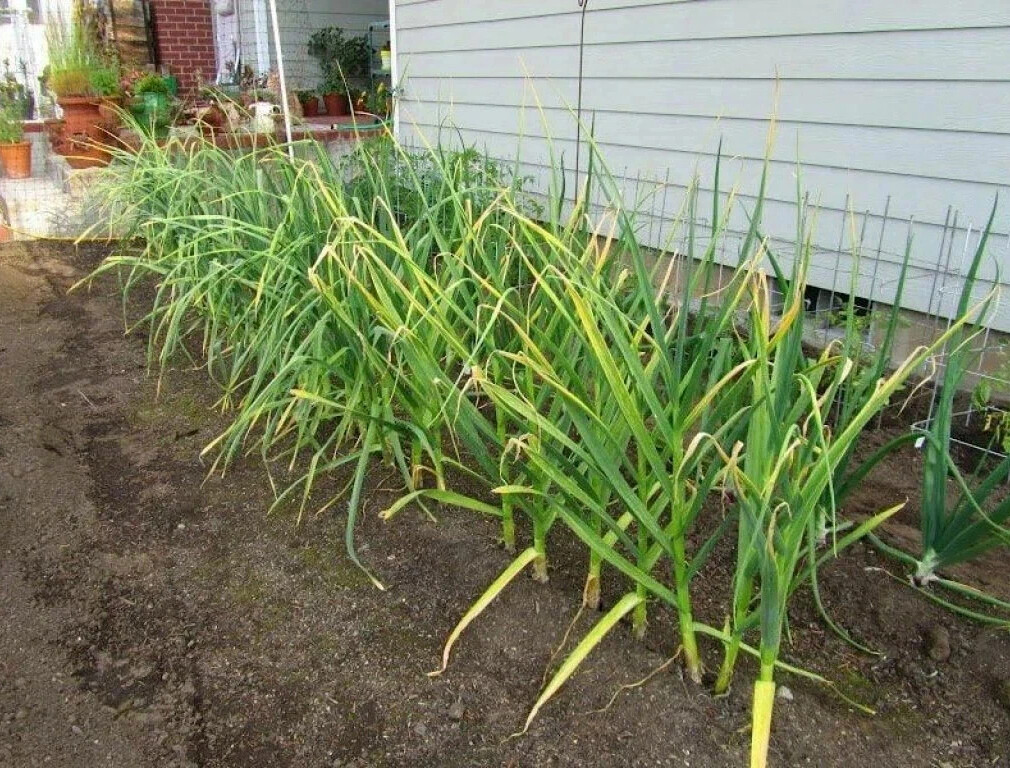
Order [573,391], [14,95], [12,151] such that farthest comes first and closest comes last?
[14,95], [12,151], [573,391]

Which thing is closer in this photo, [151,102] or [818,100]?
[818,100]

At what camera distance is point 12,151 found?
612 centimetres

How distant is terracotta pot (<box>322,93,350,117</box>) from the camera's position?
9094 mm

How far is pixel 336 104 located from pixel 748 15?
6.42 metres

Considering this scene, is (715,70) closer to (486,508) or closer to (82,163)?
(486,508)

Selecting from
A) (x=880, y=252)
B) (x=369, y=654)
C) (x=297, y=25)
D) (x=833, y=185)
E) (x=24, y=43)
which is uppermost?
(x=297, y=25)

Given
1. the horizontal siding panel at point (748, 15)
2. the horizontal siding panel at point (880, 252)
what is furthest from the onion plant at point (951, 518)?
the horizontal siding panel at point (748, 15)

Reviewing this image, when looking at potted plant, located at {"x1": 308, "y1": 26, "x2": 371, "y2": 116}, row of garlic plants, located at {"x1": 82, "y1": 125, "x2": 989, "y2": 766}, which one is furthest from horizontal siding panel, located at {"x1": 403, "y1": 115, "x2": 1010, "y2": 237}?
potted plant, located at {"x1": 308, "y1": 26, "x2": 371, "y2": 116}

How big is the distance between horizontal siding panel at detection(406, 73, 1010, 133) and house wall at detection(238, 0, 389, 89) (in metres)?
5.41

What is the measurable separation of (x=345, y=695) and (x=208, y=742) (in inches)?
9.9

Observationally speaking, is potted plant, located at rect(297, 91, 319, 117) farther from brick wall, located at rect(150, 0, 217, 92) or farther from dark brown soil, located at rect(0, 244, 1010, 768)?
→ dark brown soil, located at rect(0, 244, 1010, 768)

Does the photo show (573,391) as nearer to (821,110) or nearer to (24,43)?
(821,110)

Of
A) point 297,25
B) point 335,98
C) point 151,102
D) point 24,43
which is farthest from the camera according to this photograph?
point 297,25

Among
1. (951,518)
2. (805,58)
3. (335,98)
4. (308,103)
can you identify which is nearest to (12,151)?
(308,103)
